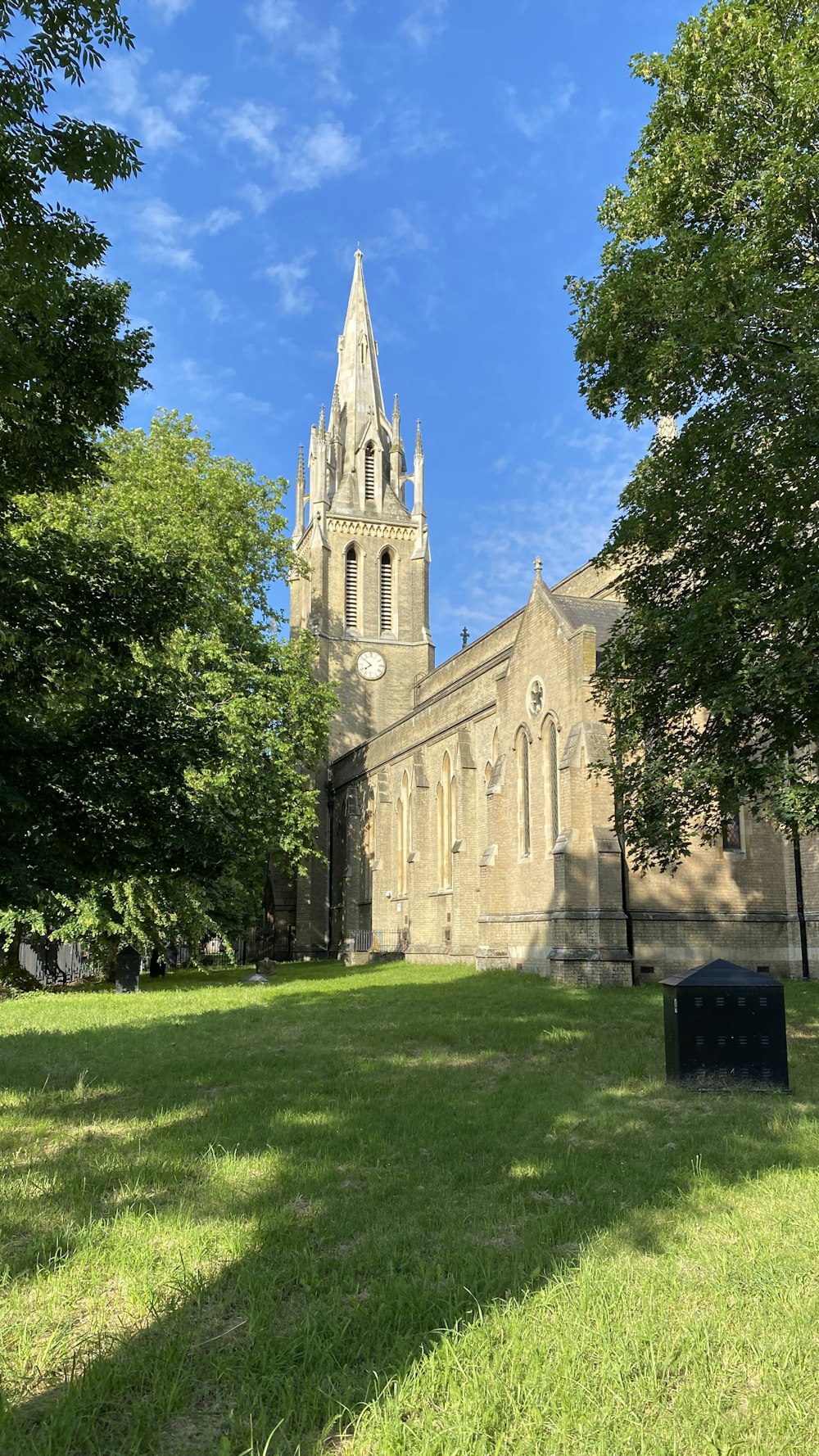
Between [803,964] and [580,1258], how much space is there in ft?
61.9

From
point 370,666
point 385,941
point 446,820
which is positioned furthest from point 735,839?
point 370,666

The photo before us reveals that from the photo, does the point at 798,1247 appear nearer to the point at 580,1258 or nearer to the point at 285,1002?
the point at 580,1258

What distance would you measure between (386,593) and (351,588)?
1.94 metres

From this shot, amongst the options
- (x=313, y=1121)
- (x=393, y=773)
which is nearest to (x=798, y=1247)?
(x=313, y=1121)

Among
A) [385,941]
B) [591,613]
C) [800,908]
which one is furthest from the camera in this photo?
[385,941]

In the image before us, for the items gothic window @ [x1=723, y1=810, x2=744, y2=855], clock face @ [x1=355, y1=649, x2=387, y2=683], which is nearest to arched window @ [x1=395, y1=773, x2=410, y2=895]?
clock face @ [x1=355, y1=649, x2=387, y2=683]

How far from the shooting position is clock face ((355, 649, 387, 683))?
1916 inches

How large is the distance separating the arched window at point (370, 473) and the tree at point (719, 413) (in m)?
39.8

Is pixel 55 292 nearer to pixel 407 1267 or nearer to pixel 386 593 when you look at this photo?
pixel 407 1267

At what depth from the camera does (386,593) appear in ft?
166

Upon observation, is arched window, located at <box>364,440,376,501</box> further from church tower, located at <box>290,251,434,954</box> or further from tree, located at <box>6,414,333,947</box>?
tree, located at <box>6,414,333,947</box>

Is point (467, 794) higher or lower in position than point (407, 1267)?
higher

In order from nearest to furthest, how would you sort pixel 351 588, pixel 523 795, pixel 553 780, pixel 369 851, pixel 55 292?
pixel 55 292
pixel 553 780
pixel 523 795
pixel 369 851
pixel 351 588

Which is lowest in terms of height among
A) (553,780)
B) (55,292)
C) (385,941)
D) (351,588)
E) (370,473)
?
(385,941)
